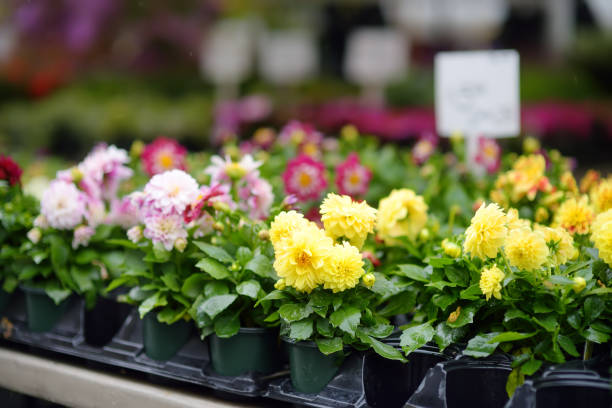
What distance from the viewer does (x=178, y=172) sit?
4.76 feet

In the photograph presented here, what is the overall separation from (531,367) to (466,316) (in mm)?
149

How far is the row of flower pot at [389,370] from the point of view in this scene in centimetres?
109

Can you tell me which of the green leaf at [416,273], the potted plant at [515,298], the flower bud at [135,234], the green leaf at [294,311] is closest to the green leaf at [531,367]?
the potted plant at [515,298]

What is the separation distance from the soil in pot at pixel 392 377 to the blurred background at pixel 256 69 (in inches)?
90.3

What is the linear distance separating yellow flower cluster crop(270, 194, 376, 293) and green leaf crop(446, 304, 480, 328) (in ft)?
0.56

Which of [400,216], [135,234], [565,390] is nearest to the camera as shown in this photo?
[565,390]

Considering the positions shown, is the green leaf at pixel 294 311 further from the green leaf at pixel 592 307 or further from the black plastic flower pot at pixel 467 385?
the green leaf at pixel 592 307

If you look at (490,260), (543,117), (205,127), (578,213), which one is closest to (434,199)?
(578,213)

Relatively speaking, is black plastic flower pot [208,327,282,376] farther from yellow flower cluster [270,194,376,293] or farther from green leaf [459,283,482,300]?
green leaf [459,283,482,300]

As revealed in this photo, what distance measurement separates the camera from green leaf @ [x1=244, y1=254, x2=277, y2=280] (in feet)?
4.49

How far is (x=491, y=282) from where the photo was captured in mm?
1139

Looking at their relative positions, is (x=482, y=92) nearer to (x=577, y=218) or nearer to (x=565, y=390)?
(x=577, y=218)

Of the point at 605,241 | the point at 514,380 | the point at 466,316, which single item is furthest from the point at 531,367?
the point at 605,241

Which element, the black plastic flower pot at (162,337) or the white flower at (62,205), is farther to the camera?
the white flower at (62,205)
